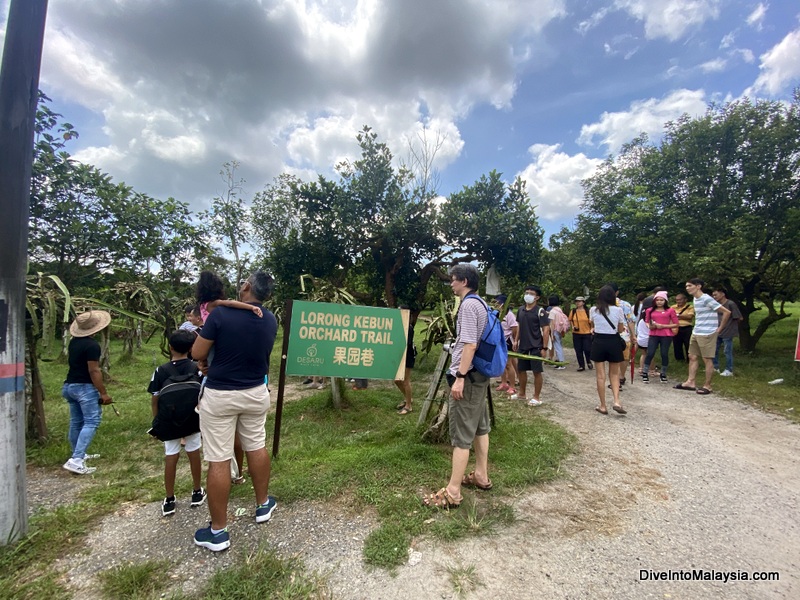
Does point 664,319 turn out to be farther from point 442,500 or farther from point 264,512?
point 264,512

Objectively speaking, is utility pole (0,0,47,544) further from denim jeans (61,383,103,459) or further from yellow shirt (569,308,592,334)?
yellow shirt (569,308,592,334)

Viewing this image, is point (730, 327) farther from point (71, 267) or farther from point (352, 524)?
point (71, 267)

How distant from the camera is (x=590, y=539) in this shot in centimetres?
275

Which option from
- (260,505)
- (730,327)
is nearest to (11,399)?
(260,505)

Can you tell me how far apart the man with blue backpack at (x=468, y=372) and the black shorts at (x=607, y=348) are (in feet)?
9.30

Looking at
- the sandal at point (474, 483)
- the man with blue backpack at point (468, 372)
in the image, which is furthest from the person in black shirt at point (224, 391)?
the sandal at point (474, 483)

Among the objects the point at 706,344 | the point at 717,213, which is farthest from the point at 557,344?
the point at 717,213

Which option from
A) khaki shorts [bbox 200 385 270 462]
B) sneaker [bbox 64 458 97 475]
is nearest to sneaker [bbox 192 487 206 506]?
khaki shorts [bbox 200 385 270 462]

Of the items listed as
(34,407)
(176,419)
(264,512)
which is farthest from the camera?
(34,407)

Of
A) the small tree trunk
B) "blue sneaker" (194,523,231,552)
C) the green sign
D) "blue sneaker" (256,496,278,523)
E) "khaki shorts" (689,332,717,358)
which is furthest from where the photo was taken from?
"khaki shorts" (689,332,717,358)

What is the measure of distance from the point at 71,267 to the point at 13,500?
421 centimetres

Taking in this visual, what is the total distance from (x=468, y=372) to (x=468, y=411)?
33 centimetres

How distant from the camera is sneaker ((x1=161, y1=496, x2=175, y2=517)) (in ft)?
10.2

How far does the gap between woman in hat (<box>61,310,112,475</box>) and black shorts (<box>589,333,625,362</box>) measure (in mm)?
6108
